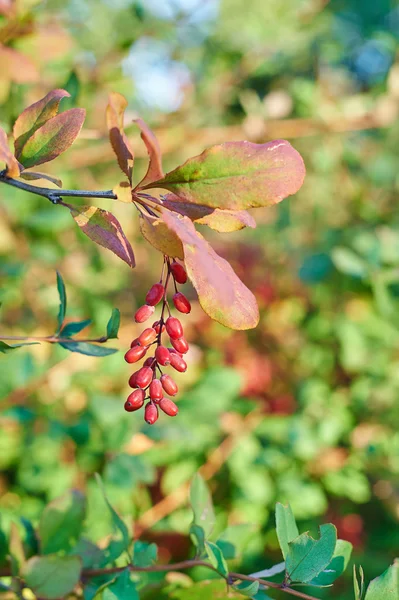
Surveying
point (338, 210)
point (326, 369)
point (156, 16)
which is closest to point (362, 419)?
point (326, 369)

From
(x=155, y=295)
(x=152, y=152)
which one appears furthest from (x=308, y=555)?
(x=152, y=152)

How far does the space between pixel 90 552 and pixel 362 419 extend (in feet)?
2.79

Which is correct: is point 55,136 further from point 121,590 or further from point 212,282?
point 121,590

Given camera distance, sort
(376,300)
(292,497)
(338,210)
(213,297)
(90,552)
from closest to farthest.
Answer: (213,297)
(90,552)
(292,497)
(376,300)
(338,210)

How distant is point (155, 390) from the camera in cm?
53

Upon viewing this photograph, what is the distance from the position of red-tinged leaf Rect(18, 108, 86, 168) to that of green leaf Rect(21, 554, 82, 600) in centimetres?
42

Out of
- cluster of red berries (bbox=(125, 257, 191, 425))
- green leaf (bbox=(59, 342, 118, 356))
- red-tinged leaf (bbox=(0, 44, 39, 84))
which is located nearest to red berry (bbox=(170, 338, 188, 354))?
cluster of red berries (bbox=(125, 257, 191, 425))

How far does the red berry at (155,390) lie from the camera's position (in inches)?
20.9

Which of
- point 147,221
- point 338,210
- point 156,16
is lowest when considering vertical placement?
point 338,210

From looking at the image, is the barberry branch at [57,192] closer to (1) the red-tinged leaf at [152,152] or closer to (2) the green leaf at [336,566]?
(1) the red-tinged leaf at [152,152]

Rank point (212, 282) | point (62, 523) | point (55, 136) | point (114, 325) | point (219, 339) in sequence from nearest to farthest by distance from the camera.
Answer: point (212, 282) → point (55, 136) → point (114, 325) → point (62, 523) → point (219, 339)

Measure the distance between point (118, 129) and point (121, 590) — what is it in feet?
1.46

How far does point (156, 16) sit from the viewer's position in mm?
1536

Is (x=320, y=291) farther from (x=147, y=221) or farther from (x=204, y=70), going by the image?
(x=147, y=221)
